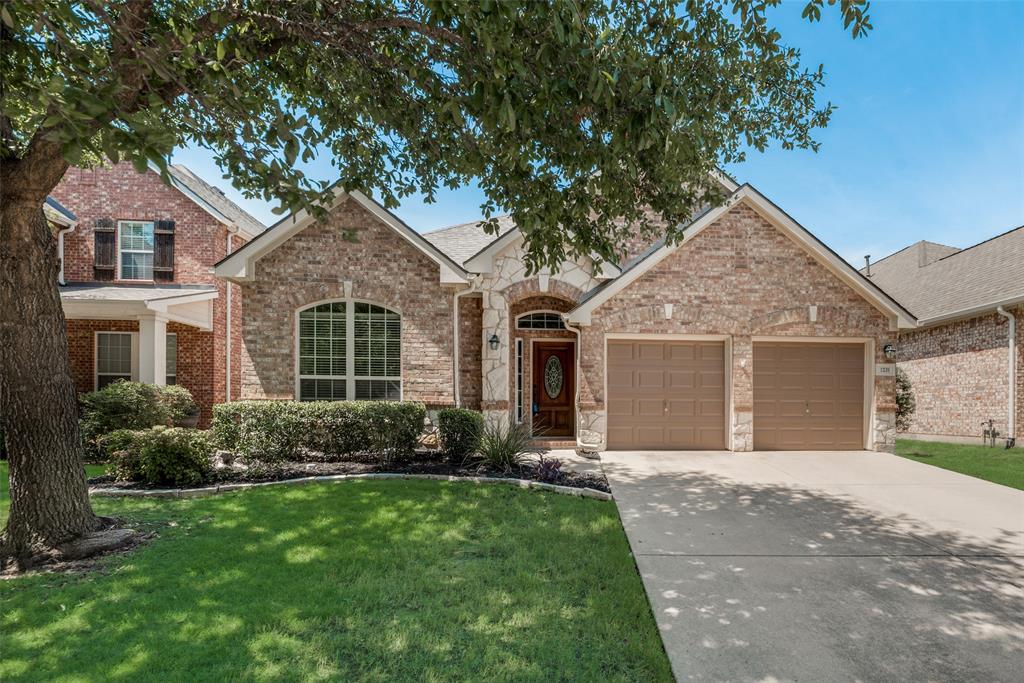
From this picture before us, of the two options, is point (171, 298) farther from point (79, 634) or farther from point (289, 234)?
point (79, 634)

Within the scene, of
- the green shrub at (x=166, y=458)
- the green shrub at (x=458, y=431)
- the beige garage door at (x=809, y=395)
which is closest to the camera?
the green shrub at (x=166, y=458)

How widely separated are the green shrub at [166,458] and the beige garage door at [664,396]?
24.8 ft

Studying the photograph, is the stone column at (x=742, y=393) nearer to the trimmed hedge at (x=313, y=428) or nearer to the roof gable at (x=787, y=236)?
the roof gable at (x=787, y=236)

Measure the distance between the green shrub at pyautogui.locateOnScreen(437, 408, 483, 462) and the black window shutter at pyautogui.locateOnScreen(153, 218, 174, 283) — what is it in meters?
10.1

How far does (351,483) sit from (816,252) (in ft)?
34.0

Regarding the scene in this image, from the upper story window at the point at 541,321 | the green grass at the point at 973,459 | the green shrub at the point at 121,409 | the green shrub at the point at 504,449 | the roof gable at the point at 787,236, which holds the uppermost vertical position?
the roof gable at the point at 787,236

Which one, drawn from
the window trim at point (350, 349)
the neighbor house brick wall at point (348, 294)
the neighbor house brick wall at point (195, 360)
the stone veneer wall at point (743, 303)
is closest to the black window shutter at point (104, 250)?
→ the neighbor house brick wall at point (195, 360)

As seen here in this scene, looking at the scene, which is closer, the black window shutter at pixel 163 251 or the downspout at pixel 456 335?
the downspout at pixel 456 335

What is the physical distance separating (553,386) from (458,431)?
3.59 m

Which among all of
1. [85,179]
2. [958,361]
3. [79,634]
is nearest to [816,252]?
[958,361]

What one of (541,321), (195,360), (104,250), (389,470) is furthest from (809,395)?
(104,250)

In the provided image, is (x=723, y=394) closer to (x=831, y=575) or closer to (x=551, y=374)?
(x=551, y=374)

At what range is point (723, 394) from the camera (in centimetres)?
1094

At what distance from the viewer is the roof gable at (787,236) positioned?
10453 millimetres
